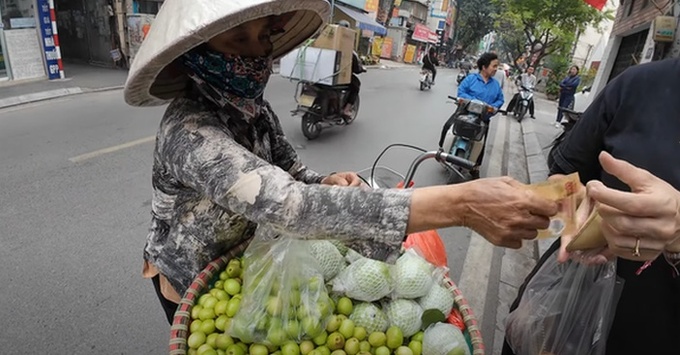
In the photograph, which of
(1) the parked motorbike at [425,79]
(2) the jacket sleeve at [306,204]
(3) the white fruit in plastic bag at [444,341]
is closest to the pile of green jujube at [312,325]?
(3) the white fruit in plastic bag at [444,341]

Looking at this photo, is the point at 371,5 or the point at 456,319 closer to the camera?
the point at 456,319

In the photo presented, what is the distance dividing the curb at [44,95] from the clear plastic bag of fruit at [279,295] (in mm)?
7598

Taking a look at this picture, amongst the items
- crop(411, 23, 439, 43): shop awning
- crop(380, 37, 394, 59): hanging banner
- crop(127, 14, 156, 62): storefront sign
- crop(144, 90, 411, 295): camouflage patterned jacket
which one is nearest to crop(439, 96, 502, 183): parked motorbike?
crop(144, 90, 411, 295): camouflage patterned jacket

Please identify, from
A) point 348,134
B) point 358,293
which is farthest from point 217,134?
point 348,134

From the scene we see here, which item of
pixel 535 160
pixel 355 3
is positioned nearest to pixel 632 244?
pixel 535 160

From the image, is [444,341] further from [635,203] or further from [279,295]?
[635,203]

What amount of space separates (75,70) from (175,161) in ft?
38.6

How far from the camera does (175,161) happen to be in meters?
0.93

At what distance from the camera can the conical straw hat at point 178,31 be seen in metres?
0.89

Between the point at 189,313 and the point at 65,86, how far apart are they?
909 cm

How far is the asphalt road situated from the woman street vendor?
133cm

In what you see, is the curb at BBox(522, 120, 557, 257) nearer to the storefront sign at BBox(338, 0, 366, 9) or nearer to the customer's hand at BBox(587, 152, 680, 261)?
the customer's hand at BBox(587, 152, 680, 261)

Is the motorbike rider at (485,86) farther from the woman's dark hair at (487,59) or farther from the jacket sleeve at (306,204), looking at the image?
the jacket sleeve at (306,204)

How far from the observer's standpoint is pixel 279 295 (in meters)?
1.10
